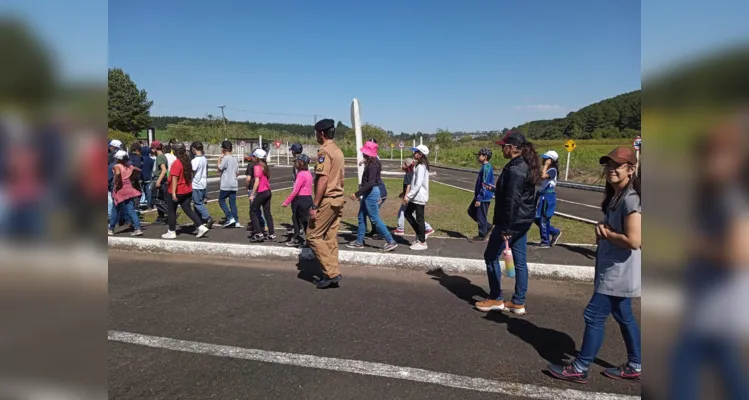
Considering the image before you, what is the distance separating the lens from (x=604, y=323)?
3.13 m

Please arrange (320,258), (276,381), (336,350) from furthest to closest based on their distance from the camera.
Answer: (320,258)
(336,350)
(276,381)

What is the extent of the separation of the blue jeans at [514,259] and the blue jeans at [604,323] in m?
1.31

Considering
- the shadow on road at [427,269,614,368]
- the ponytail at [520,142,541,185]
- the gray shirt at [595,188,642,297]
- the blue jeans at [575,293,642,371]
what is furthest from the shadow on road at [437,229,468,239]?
the gray shirt at [595,188,642,297]

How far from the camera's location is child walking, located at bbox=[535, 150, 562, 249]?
7031mm

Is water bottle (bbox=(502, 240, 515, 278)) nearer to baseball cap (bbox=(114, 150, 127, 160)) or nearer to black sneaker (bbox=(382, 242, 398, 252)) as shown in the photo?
black sneaker (bbox=(382, 242, 398, 252))

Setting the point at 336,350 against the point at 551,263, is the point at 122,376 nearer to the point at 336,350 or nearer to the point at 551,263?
the point at 336,350

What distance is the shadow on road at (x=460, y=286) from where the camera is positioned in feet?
17.0

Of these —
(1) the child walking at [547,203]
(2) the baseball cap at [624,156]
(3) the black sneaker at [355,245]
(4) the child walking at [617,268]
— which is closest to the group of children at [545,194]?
(1) the child walking at [547,203]

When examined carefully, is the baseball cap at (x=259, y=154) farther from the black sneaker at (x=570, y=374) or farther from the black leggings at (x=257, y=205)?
the black sneaker at (x=570, y=374)

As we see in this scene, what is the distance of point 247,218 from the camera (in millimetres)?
10352

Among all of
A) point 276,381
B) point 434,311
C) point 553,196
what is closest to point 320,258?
point 434,311

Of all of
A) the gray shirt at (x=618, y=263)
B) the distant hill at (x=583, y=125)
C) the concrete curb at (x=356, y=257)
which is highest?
the distant hill at (x=583, y=125)

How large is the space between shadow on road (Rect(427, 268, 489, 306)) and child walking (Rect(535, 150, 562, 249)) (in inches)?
76.7
